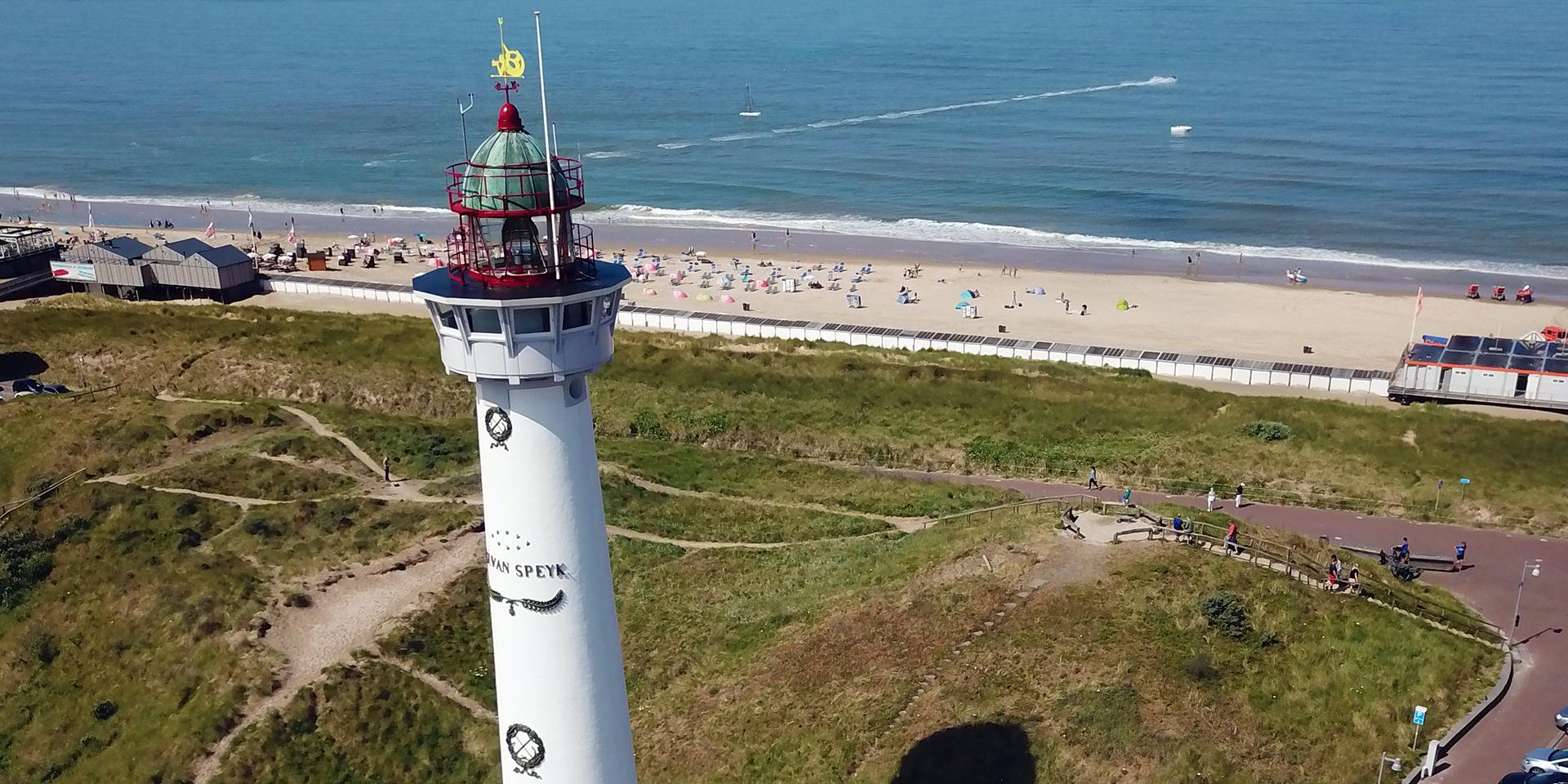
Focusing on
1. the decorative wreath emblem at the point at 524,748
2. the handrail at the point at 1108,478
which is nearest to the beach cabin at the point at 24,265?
the handrail at the point at 1108,478

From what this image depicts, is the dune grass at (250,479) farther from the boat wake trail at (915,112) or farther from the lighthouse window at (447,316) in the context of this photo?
the boat wake trail at (915,112)

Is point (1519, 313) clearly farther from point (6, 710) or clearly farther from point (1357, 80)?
point (1357, 80)

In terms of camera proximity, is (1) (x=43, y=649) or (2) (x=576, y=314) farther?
(1) (x=43, y=649)


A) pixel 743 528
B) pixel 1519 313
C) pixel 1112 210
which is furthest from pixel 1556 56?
pixel 743 528

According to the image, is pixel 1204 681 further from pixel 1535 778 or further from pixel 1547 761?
pixel 1547 761

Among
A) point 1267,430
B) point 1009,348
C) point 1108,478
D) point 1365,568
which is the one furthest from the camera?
point 1009,348

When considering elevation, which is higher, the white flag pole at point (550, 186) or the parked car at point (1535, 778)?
the white flag pole at point (550, 186)

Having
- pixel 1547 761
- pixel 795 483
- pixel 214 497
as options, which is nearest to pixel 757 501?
pixel 795 483
